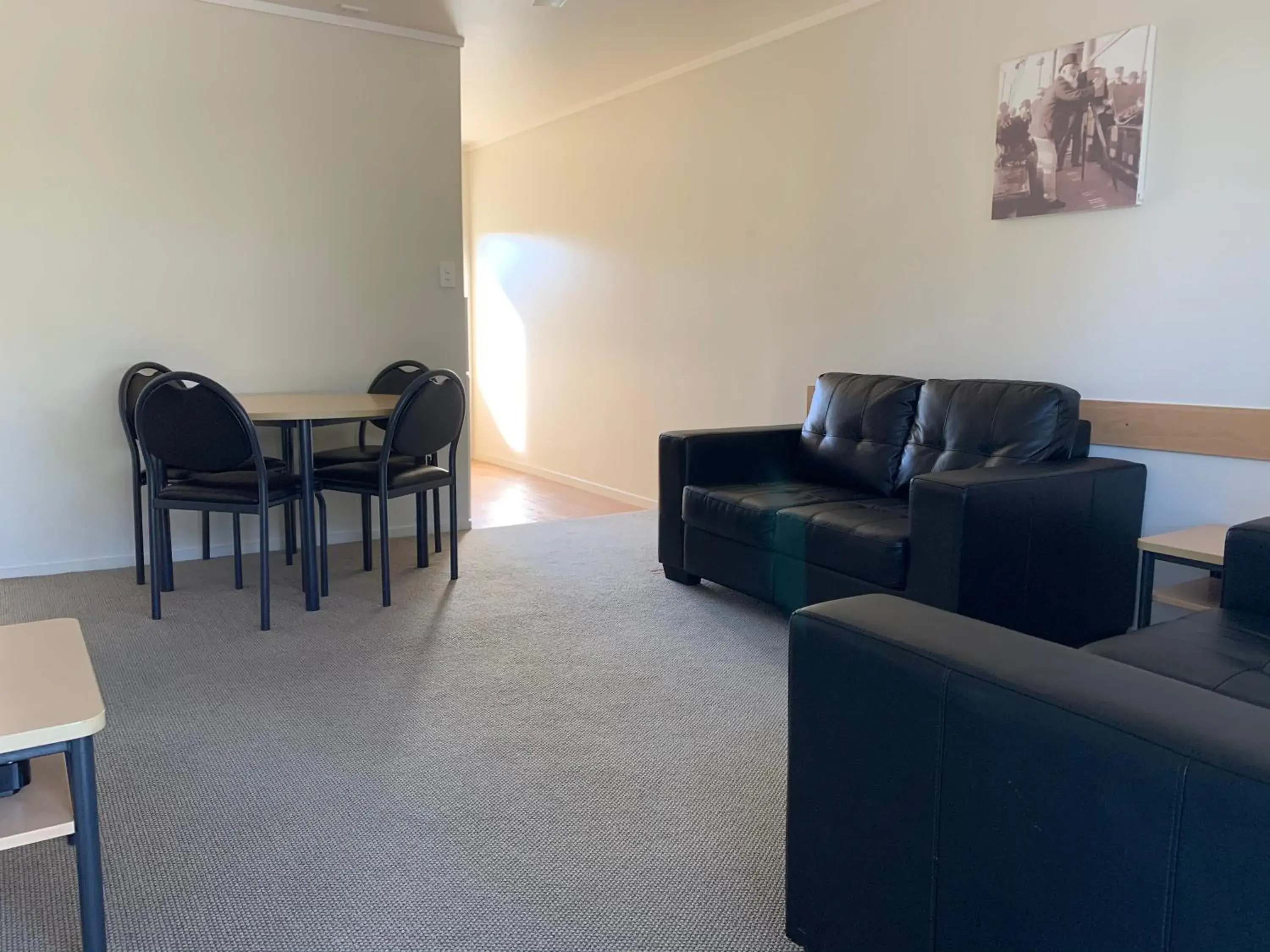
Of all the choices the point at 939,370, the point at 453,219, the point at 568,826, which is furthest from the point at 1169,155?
the point at 453,219

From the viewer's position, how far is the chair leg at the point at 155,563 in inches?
126

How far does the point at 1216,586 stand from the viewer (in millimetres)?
2635

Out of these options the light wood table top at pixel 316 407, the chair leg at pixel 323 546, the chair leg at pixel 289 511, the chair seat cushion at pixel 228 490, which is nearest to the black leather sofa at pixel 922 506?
the light wood table top at pixel 316 407

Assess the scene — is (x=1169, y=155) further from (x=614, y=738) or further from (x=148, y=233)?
(x=148, y=233)

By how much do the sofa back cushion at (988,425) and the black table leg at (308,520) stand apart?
6.80ft

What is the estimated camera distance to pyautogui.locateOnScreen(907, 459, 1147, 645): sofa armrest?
2.52 metres

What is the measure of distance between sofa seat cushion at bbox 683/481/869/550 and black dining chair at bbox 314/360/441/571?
1.13 metres

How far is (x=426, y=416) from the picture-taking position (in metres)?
3.43

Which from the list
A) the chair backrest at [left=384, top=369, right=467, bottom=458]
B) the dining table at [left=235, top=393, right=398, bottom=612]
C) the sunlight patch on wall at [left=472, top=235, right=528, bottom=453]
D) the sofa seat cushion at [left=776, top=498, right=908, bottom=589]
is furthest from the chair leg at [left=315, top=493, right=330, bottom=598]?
the sunlight patch on wall at [left=472, top=235, right=528, bottom=453]

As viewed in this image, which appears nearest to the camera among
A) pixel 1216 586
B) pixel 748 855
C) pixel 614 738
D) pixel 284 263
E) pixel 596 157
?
pixel 748 855

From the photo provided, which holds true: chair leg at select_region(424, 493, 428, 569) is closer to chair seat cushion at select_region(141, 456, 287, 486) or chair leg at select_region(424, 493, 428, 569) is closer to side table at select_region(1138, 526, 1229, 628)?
chair seat cushion at select_region(141, 456, 287, 486)

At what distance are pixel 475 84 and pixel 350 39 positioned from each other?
1172mm

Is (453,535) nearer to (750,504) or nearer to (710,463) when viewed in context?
(710,463)

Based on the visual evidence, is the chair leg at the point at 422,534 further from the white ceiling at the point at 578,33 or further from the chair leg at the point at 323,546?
the white ceiling at the point at 578,33
